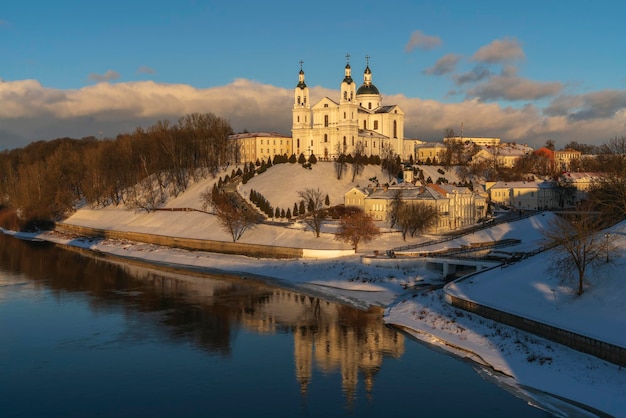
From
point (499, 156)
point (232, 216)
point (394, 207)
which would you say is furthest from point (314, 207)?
point (499, 156)

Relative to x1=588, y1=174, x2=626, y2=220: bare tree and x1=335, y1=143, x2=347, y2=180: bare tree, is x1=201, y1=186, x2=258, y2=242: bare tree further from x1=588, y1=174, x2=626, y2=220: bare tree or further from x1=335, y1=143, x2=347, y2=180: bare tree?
x1=588, y1=174, x2=626, y2=220: bare tree

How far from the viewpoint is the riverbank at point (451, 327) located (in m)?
19.7

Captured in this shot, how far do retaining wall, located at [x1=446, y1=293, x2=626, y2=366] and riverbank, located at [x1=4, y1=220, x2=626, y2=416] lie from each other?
0.26m

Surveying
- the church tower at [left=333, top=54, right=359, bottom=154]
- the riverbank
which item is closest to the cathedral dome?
the church tower at [left=333, top=54, right=359, bottom=154]

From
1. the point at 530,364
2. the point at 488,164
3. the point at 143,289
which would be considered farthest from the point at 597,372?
the point at 488,164

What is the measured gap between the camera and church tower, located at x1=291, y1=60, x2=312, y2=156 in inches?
3221

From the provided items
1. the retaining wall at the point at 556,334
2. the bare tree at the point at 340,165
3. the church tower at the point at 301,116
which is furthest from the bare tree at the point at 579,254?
the church tower at the point at 301,116

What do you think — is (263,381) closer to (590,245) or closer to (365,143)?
(590,245)

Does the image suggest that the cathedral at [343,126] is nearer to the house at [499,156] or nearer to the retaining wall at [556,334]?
the house at [499,156]

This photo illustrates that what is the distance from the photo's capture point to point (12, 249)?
190 ft

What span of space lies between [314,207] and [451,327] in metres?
31.8

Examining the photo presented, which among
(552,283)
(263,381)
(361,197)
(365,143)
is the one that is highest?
(365,143)

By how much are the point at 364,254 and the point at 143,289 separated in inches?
565

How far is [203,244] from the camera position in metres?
52.6
